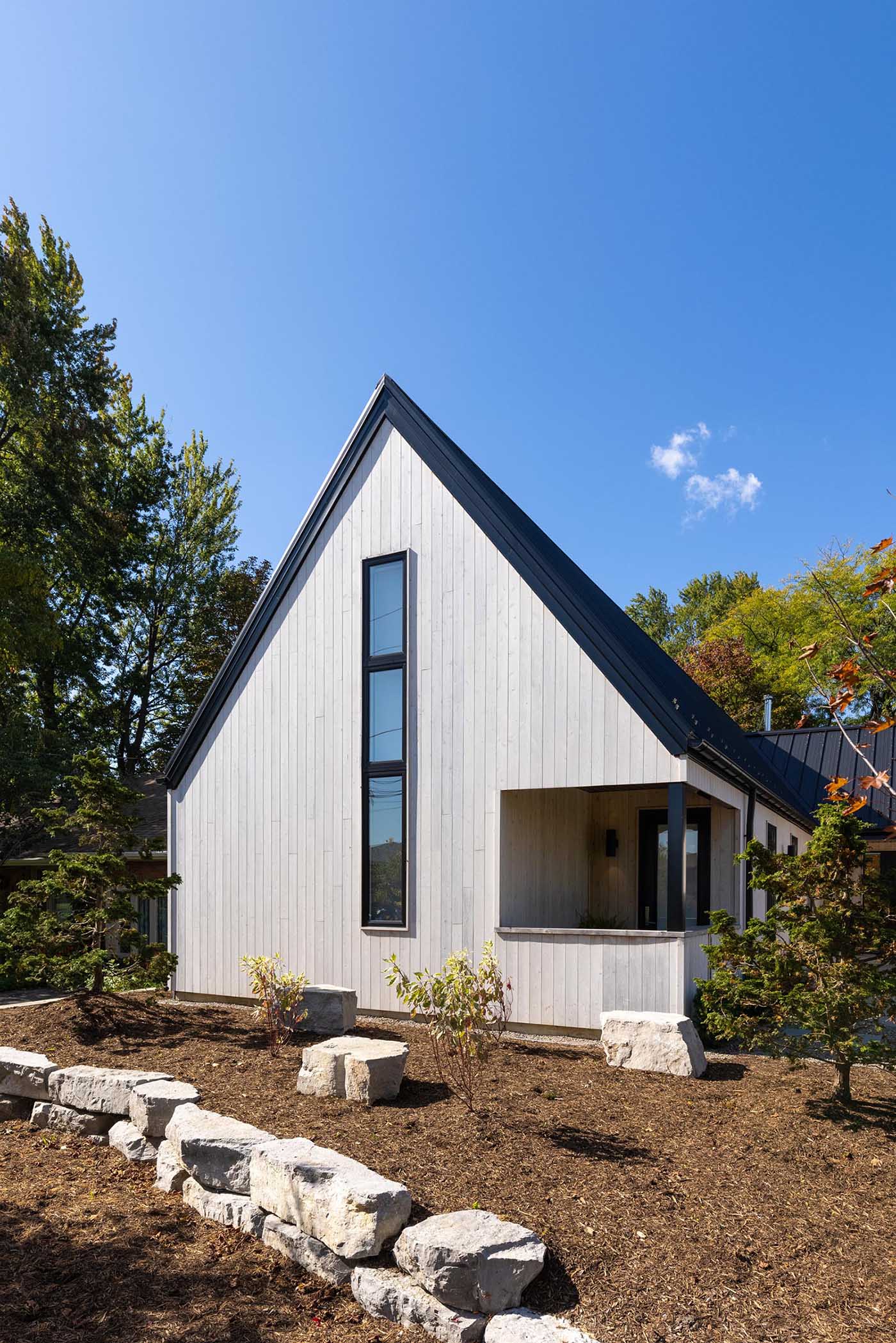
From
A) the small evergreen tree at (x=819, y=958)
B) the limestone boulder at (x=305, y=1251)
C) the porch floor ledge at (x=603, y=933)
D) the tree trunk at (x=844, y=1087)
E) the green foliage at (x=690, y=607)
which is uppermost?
the green foliage at (x=690, y=607)

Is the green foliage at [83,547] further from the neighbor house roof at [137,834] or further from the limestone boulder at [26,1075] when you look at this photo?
A: the limestone boulder at [26,1075]

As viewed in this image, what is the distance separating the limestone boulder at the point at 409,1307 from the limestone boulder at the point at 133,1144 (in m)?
2.37

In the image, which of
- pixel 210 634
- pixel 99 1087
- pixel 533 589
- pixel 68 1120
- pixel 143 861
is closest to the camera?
pixel 99 1087

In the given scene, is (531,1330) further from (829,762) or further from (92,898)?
(829,762)

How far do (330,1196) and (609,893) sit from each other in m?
8.99

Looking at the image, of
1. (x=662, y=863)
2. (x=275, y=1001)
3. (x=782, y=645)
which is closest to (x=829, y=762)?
(x=662, y=863)

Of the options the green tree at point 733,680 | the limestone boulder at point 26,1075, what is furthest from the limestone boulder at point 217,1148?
the green tree at point 733,680

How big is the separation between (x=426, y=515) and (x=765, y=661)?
2376 cm

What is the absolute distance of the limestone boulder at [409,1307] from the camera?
3391 mm

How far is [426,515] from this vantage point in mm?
10086

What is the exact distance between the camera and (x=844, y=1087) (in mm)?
6137

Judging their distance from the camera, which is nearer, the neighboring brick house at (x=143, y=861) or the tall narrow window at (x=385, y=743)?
the tall narrow window at (x=385, y=743)

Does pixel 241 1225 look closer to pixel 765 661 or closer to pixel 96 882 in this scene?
pixel 96 882

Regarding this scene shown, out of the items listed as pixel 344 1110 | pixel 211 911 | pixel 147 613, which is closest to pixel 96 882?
pixel 211 911
